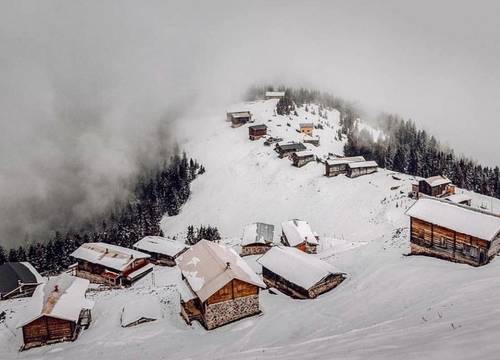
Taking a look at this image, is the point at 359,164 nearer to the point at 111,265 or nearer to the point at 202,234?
the point at 202,234

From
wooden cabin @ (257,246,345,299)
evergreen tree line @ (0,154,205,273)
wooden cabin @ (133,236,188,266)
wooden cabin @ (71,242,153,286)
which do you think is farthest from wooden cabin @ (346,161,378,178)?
wooden cabin @ (257,246,345,299)

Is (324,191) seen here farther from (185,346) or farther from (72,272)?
(185,346)

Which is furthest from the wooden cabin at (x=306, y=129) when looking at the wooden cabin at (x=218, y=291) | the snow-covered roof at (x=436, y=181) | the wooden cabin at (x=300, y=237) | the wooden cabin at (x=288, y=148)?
the wooden cabin at (x=218, y=291)

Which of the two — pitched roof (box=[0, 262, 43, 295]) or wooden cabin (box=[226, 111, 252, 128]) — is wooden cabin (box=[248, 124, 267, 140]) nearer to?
wooden cabin (box=[226, 111, 252, 128])

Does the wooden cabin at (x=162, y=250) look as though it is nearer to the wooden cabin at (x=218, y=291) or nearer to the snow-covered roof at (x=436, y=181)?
the wooden cabin at (x=218, y=291)

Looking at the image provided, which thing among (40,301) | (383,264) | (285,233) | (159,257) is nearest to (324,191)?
(285,233)
